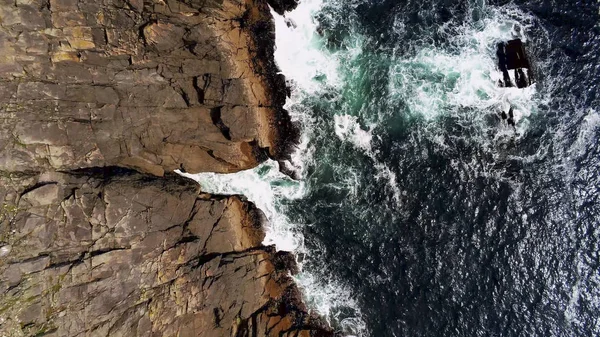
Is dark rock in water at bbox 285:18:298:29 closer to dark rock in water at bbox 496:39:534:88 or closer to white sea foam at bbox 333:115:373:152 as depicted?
white sea foam at bbox 333:115:373:152

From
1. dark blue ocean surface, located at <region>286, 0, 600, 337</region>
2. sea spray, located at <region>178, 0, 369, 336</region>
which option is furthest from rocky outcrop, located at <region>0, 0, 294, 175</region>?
dark blue ocean surface, located at <region>286, 0, 600, 337</region>

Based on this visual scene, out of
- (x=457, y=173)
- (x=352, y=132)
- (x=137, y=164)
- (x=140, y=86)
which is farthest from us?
(x=352, y=132)

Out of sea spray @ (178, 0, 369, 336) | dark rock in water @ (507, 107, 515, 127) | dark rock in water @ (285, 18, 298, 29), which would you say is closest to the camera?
dark rock in water @ (507, 107, 515, 127)

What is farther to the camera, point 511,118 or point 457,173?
point 511,118

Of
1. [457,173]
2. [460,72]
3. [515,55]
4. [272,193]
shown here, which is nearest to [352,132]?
[272,193]

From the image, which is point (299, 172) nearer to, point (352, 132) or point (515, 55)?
point (352, 132)

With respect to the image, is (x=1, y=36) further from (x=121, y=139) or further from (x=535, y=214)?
(x=535, y=214)
